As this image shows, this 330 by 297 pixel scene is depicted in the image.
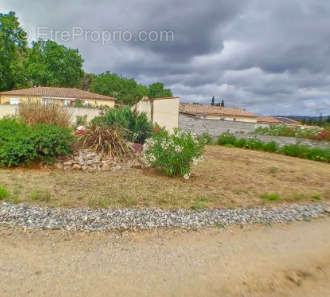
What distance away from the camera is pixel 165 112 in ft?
49.4

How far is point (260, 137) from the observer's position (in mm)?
13859

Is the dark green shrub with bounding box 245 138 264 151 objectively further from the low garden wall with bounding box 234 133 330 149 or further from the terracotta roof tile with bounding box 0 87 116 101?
the terracotta roof tile with bounding box 0 87 116 101

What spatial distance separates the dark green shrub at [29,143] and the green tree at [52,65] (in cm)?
3119

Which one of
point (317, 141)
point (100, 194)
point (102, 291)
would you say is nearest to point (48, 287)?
point (102, 291)

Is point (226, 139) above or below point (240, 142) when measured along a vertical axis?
above

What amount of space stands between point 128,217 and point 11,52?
3579 centimetres

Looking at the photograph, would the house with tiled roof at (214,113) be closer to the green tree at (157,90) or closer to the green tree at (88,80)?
the green tree at (157,90)

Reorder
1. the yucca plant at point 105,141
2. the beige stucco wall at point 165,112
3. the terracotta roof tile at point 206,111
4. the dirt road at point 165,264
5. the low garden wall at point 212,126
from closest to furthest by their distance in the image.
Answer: the dirt road at point 165,264 → the yucca plant at point 105,141 → the beige stucco wall at point 165,112 → the low garden wall at point 212,126 → the terracotta roof tile at point 206,111

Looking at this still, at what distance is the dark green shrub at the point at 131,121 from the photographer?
8047 millimetres

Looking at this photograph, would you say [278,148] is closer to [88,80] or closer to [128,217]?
[128,217]

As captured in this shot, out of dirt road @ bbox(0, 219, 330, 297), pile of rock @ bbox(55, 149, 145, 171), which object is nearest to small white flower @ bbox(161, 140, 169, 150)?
pile of rock @ bbox(55, 149, 145, 171)

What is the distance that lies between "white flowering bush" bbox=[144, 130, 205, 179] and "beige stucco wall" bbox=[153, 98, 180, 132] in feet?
30.6

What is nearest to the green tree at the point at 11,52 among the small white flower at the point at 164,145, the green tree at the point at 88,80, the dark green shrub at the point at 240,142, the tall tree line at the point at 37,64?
the tall tree line at the point at 37,64

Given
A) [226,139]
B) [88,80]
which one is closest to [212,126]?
[226,139]
